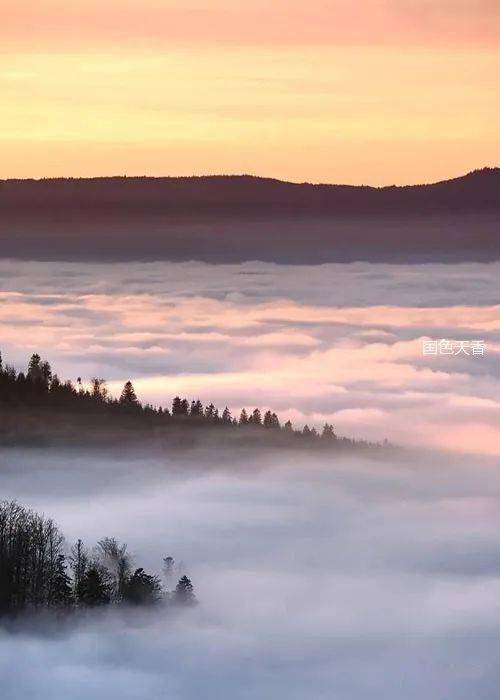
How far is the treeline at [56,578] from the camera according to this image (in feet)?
261

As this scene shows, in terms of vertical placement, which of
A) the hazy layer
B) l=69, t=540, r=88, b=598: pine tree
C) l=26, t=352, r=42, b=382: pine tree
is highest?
l=26, t=352, r=42, b=382: pine tree

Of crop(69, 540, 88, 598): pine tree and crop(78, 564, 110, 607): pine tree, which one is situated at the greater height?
crop(69, 540, 88, 598): pine tree

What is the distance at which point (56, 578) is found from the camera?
262 feet

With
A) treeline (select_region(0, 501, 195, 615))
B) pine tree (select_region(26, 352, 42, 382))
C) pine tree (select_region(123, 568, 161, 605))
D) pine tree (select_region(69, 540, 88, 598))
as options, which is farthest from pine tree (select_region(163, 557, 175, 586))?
pine tree (select_region(26, 352, 42, 382))

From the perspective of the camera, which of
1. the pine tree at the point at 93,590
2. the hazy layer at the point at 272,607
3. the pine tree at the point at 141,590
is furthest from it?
the hazy layer at the point at 272,607

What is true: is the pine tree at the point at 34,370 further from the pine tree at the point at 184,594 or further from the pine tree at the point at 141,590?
the pine tree at the point at 141,590

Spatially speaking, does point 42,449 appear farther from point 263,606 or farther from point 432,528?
point 263,606

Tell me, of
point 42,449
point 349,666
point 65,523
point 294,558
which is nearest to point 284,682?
point 349,666

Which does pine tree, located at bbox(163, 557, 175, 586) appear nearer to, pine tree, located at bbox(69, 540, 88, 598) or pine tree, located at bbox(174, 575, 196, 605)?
pine tree, located at bbox(174, 575, 196, 605)

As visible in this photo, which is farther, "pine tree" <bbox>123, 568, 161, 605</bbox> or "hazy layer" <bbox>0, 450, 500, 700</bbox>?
"hazy layer" <bbox>0, 450, 500, 700</bbox>

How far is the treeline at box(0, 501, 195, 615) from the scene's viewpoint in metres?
79.4

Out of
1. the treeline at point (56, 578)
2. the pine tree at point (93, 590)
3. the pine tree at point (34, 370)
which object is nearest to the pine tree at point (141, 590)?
the treeline at point (56, 578)

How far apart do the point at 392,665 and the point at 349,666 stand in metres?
3.91

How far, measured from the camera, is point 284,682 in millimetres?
92875
